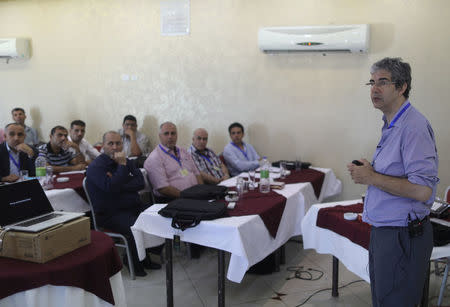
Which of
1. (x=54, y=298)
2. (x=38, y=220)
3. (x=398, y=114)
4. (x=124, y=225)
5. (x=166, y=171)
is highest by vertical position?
Answer: (x=398, y=114)

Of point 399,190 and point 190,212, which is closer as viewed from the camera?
point 399,190

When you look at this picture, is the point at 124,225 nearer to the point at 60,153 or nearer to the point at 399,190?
the point at 60,153

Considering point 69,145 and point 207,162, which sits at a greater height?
point 69,145

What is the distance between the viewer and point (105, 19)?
Result: 591cm

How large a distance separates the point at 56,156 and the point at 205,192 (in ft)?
7.16

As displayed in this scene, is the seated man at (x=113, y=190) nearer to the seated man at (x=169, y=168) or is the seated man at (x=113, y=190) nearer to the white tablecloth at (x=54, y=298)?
the seated man at (x=169, y=168)

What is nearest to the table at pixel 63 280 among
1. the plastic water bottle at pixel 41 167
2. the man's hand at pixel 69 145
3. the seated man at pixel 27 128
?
the plastic water bottle at pixel 41 167

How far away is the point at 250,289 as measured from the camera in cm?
322

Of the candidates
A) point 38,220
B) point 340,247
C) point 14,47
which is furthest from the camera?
point 14,47

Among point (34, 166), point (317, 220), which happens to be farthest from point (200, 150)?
point (317, 220)

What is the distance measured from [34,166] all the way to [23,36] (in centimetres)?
338

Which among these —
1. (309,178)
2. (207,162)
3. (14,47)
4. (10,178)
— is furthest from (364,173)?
(14,47)

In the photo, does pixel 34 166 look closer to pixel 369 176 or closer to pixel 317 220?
pixel 317 220

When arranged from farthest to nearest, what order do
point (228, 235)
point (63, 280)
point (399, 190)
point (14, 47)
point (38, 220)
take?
point (14, 47), point (228, 235), point (38, 220), point (63, 280), point (399, 190)
